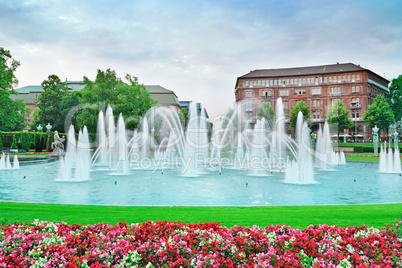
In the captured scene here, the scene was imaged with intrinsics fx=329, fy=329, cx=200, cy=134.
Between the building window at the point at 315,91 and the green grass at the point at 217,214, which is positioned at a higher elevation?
the building window at the point at 315,91

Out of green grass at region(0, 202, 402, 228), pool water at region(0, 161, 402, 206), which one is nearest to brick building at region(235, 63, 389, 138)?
pool water at region(0, 161, 402, 206)

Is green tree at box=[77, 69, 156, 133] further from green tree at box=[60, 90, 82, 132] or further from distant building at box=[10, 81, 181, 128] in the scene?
distant building at box=[10, 81, 181, 128]

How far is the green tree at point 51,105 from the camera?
6706 cm

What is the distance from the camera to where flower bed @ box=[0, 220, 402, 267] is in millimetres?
5012

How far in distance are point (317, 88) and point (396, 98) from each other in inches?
932

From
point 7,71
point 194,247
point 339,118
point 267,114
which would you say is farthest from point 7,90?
point 339,118

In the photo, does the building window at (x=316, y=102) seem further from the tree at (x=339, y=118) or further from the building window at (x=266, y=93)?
the tree at (x=339, y=118)

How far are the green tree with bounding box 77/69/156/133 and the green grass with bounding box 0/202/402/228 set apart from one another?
1885 inches

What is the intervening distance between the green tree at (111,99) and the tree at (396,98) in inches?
2228

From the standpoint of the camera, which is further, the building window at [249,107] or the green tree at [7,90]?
the building window at [249,107]

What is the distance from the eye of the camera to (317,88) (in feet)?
315

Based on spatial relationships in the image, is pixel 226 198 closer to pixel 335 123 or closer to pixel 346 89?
pixel 335 123

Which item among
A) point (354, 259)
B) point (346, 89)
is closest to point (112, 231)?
point (354, 259)

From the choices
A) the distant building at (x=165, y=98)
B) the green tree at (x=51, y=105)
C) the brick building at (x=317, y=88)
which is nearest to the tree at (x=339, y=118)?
the brick building at (x=317, y=88)
